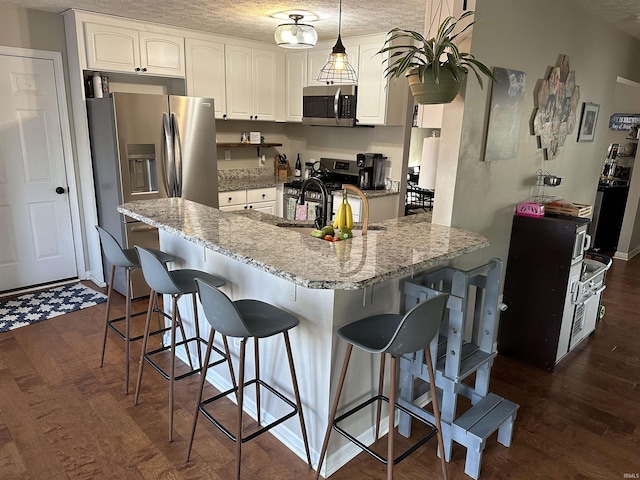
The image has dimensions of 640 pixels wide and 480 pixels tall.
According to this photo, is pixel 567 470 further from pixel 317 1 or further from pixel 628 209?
pixel 628 209

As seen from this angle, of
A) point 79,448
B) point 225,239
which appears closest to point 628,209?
point 225,239

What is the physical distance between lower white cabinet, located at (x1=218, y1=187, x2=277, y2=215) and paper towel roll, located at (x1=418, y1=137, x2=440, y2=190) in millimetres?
2537

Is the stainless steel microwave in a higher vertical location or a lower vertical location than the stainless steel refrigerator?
higher

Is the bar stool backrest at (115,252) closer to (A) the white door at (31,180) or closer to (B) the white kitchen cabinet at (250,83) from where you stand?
(A) the white door at (31,180)

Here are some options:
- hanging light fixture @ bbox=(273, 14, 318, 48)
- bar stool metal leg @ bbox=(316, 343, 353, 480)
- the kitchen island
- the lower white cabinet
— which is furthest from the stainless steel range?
bar stool metal leg @ bbox=(316, 343, 353, 480)

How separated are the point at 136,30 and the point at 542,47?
3.23 m

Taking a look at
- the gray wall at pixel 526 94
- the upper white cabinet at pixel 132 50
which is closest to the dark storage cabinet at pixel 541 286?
the gray wall at pixel 526 94

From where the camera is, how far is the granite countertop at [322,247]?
65.3 inches

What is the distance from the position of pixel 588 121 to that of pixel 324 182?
256 centimetres

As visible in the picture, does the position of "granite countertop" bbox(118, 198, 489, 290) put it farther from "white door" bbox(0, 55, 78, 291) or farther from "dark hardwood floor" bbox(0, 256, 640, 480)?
"white door" bbox(0, 55, 78, 291)

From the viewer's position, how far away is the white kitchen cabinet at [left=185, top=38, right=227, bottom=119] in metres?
4.33

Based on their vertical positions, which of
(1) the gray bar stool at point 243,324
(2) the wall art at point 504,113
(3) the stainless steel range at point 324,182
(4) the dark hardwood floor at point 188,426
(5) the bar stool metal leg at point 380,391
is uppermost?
(2) the wall art at point 504,113

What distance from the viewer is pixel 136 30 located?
12.8ft

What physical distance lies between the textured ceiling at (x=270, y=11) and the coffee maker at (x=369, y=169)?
121cm
